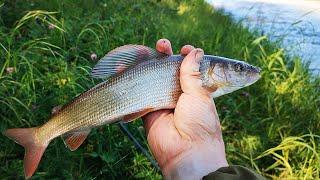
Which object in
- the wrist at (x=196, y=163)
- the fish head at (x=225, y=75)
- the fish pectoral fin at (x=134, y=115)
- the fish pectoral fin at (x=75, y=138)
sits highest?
the fish head at (x=225, y=75)

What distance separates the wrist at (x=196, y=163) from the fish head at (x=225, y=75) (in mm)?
276

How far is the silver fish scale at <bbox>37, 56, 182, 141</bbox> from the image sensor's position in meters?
2.46

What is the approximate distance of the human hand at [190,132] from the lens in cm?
238

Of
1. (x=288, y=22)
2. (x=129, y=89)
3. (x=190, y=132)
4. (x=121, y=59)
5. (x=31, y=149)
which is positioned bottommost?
(x=288, y=22)

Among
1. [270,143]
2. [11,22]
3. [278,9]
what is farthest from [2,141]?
[278,9]

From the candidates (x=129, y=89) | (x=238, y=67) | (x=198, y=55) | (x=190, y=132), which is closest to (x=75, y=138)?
(x=129, y=89)

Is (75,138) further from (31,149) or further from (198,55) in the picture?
(198,55)

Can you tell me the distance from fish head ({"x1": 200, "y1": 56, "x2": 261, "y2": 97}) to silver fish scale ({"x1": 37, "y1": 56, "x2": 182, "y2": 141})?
5.5 inches

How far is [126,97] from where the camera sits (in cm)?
247

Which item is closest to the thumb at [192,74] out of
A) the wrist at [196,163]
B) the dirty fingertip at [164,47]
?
the dirty fingertip at [164,47]

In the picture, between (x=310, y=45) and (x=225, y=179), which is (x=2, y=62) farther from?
(x=310, y=45)

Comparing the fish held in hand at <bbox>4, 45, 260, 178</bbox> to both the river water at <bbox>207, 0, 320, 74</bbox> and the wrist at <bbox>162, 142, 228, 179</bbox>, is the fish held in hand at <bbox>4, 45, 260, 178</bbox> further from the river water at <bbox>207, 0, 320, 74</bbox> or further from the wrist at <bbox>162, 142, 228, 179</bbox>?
the river water at <bbox>207, 0, 320, 74</bbox>

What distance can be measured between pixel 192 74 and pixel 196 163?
0.38 metres

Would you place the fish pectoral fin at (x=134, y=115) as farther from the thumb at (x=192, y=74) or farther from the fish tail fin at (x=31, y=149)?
the fish tail fin at (x=31, y=149)
